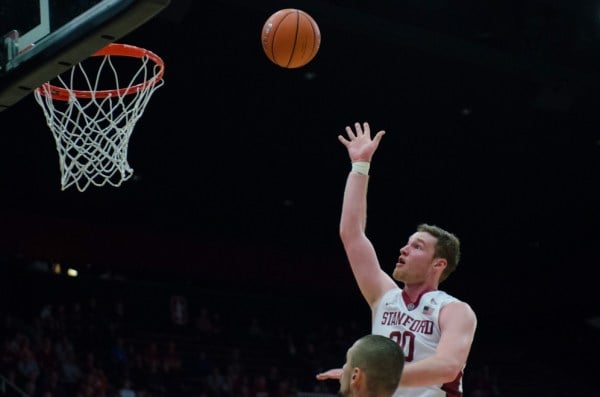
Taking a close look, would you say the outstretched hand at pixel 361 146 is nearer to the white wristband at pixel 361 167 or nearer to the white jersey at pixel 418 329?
the white wristband at pixel 361 167

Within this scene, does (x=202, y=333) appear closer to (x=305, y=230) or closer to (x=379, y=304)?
(x=305, y=230)

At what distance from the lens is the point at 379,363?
3.09 metres

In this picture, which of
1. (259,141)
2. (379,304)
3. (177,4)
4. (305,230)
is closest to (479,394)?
(305,230)

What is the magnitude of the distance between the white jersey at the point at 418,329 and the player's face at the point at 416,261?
0.08 meters

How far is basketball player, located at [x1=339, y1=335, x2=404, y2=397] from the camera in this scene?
3061mm

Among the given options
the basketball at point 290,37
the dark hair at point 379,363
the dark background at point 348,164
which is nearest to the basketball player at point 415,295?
the dark hair at point 379,363

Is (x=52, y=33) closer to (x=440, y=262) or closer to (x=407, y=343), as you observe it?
(x=440, y=262)

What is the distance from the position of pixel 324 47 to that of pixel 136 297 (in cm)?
623

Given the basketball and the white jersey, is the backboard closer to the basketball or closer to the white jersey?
the white jersey

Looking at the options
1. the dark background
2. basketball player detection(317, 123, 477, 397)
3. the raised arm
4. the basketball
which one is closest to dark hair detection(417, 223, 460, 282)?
basketball player detection(317, 123, 477, 397)

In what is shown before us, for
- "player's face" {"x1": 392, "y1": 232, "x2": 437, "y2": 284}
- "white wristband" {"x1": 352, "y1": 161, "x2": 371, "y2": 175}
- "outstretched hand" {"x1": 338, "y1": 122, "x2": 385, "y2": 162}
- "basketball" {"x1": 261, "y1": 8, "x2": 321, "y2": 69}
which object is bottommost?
"player's face" {"x1": 392, "y1": 232, "x2": 437, "y2": 284}

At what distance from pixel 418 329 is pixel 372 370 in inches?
52.3

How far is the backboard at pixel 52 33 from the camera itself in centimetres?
478

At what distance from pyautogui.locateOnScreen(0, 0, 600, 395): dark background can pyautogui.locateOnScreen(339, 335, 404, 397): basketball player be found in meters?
9.93
